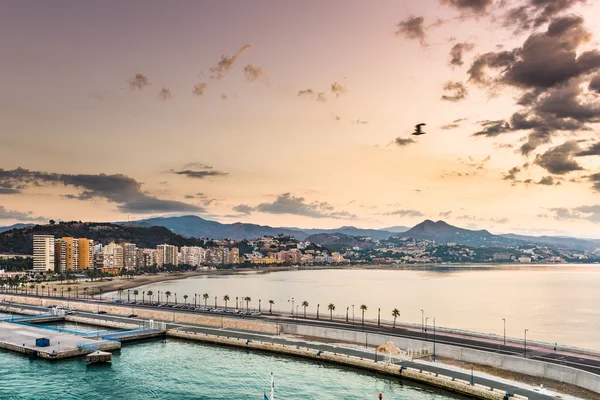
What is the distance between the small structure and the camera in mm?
47125

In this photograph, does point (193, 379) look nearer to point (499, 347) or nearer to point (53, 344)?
point (53, 344)

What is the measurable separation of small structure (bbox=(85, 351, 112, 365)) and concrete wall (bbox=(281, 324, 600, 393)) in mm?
18156

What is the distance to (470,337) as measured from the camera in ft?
162

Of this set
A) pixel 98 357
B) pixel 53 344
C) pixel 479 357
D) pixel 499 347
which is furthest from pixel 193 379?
pixel 499 347

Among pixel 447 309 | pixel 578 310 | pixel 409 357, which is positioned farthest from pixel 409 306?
pixel 409 357

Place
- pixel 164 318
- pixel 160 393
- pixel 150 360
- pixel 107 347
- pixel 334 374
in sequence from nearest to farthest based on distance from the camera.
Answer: pixel 160 393, pixel 334 374, pixel 150 360, pixel 107 347, pixel 164 318

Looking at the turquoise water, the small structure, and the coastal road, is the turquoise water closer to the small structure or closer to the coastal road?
the small structure

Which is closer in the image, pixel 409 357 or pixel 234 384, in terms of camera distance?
pixel 234 384

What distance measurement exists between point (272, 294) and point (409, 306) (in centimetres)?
4476

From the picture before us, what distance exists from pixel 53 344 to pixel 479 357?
40.2 m

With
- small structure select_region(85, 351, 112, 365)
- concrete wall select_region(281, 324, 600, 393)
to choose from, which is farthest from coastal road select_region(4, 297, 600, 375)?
small structure select_region(85, 351, 112, 365)

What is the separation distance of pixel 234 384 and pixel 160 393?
5.45 m

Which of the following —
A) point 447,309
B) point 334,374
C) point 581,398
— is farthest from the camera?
point 447,309

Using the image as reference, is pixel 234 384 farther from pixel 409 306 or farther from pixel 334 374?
pixel 409 306
